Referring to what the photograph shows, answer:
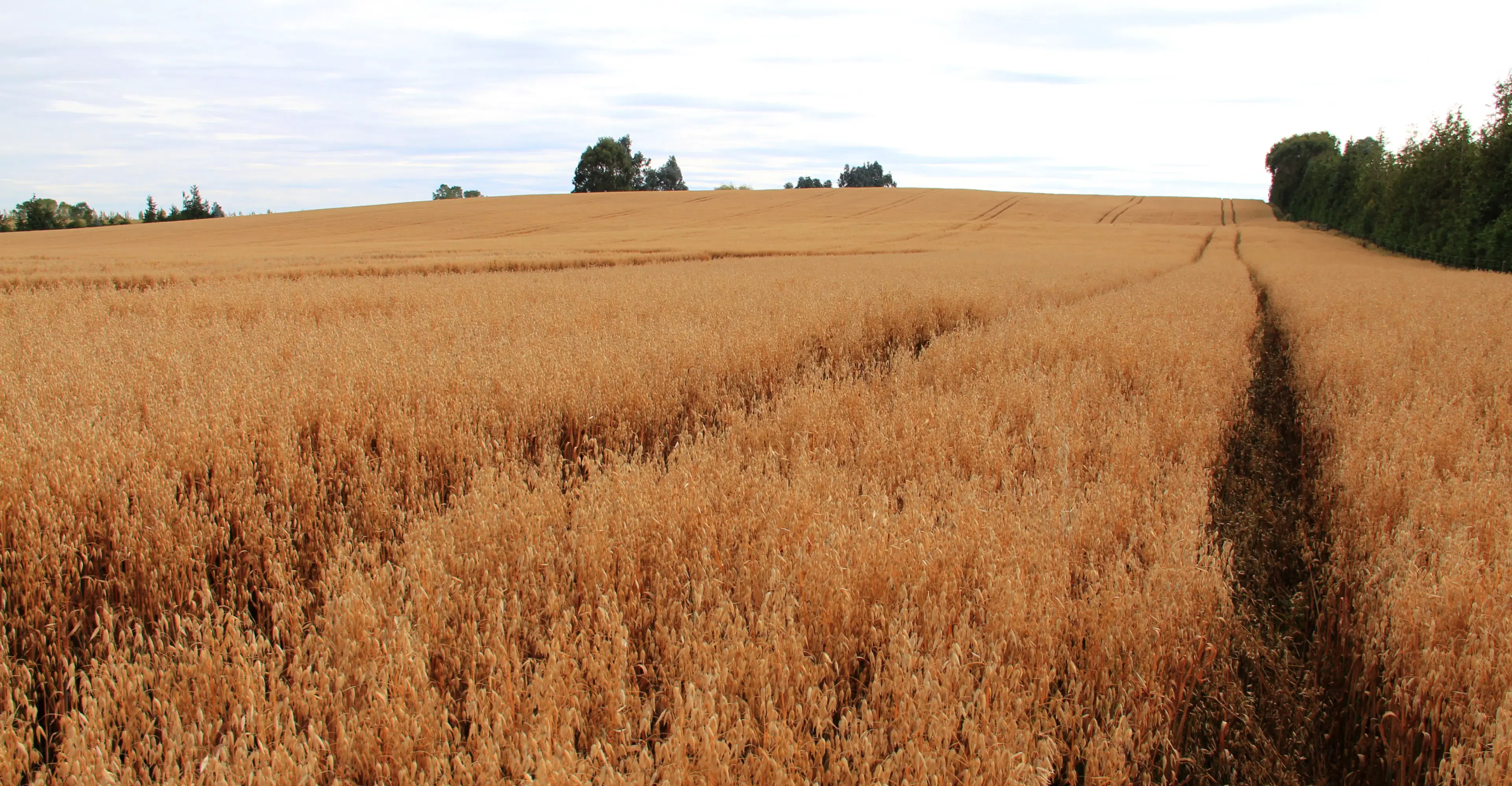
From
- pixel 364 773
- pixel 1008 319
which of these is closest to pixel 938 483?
pixel 364 773

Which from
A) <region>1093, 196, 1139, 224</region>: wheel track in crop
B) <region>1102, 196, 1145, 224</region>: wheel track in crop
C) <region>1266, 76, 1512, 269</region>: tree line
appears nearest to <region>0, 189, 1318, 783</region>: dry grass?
<region>1266, 76, 1512, 269</region>: tree line

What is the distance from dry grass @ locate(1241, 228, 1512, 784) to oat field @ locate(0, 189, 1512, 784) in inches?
0.8

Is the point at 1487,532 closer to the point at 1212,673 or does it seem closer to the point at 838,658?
the point at 1212,673

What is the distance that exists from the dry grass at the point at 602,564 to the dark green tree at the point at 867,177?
124680 mm

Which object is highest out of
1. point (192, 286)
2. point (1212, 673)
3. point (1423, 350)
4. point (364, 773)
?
point (192, 286)

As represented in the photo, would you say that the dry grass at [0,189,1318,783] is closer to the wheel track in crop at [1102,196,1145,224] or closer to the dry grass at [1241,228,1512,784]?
the dry grass at [1241,228,1512,784]

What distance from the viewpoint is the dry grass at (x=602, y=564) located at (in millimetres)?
1804

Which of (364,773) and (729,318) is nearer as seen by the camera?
(364,773)

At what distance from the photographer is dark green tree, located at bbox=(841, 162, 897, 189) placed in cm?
12488

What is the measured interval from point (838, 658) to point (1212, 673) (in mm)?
1292

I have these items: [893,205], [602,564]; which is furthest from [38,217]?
[602,564]

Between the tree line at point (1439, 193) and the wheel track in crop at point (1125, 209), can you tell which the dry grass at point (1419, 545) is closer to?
the tree line at point (1439, 193)

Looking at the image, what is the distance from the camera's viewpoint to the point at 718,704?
1928 mm

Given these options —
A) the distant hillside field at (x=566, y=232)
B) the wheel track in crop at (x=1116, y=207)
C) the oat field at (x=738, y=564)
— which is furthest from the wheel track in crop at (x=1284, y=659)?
the wheel track in crop at (x=1116, y=207)
